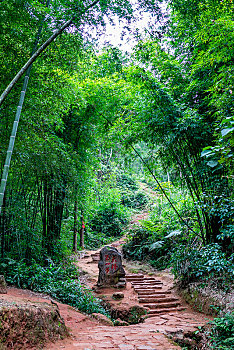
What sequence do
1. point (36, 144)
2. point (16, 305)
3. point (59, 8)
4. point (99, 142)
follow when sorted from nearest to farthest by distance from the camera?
1. point (16, 305)
2. point (59, 8)
3. point (36, 144)
4. point (99, 142)

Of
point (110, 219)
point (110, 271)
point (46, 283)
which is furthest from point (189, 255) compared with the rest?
point (110, 219)

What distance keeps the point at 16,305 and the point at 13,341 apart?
31 cm

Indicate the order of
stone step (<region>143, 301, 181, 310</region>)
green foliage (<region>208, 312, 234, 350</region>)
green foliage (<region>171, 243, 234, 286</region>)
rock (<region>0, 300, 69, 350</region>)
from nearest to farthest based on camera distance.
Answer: rock (<region>0, 300, 69, 350</region>) < green foliage (<region>208, 312, 234, 350</region>) < green foliage (<region>171, 243, 234, 286</region>) < stone step (<region>143, 301, 181, 310</region>)

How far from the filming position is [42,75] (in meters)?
3.80

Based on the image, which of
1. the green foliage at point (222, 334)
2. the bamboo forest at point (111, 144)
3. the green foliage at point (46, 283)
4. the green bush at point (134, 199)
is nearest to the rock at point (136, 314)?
the bamboo forest at point (111, 144)

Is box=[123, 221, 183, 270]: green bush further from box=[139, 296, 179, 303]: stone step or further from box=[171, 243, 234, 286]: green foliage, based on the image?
box=[139, 296, 179, 303]: stone step

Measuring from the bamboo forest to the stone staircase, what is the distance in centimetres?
3

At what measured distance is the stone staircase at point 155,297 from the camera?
15.5 feet

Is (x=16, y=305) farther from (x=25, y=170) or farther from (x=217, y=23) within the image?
(x=217, y=23)

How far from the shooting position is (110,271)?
6.14 meters

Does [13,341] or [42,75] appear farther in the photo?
[42,75]

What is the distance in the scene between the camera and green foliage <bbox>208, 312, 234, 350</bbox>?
2.79 meters

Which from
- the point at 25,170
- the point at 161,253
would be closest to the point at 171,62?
the point at 25,170

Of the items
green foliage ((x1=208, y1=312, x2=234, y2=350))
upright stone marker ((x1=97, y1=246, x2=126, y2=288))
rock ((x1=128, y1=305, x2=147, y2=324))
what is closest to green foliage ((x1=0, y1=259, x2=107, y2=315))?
rock ((x1=128, y1=305, x2=147, y2=324))
